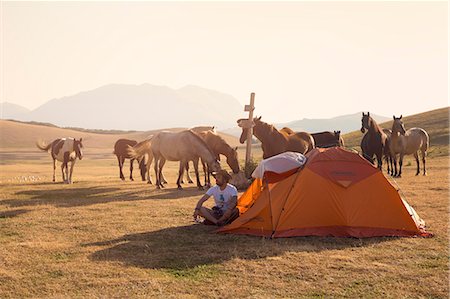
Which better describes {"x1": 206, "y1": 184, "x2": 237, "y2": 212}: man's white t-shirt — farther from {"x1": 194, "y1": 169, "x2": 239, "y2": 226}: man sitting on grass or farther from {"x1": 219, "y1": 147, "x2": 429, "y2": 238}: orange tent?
{"x1": 219, "y1": 147, "x2": 429, "y2": 238}: orange tent

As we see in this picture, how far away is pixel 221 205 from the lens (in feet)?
35.3

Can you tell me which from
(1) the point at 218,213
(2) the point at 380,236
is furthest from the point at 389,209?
(1) the point at 218,213

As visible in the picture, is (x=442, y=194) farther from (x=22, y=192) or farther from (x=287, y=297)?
(x=22, y=192)

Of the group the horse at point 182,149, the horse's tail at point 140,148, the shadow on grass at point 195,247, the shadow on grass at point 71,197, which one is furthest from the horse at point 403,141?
the shadow on grass at point 195,247

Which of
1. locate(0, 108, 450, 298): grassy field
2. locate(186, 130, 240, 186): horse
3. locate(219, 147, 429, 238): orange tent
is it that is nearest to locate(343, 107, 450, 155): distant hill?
locate(186, 130, 240, 186): horse

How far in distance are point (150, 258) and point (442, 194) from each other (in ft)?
39.3

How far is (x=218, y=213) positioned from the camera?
10.7 m

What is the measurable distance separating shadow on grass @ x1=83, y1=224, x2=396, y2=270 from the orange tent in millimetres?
316

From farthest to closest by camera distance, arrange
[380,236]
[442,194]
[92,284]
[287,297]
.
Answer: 1. [442,194]
2. [380,236]
3. [92,284]
4. [287,297]

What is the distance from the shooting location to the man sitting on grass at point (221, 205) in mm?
10531

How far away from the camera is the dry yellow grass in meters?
6.54

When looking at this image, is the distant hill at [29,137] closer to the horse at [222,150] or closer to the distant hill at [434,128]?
the distant hill at [434,128]

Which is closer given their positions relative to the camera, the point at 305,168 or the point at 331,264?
the point at 331,264

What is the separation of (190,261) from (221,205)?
2981 millimetres
